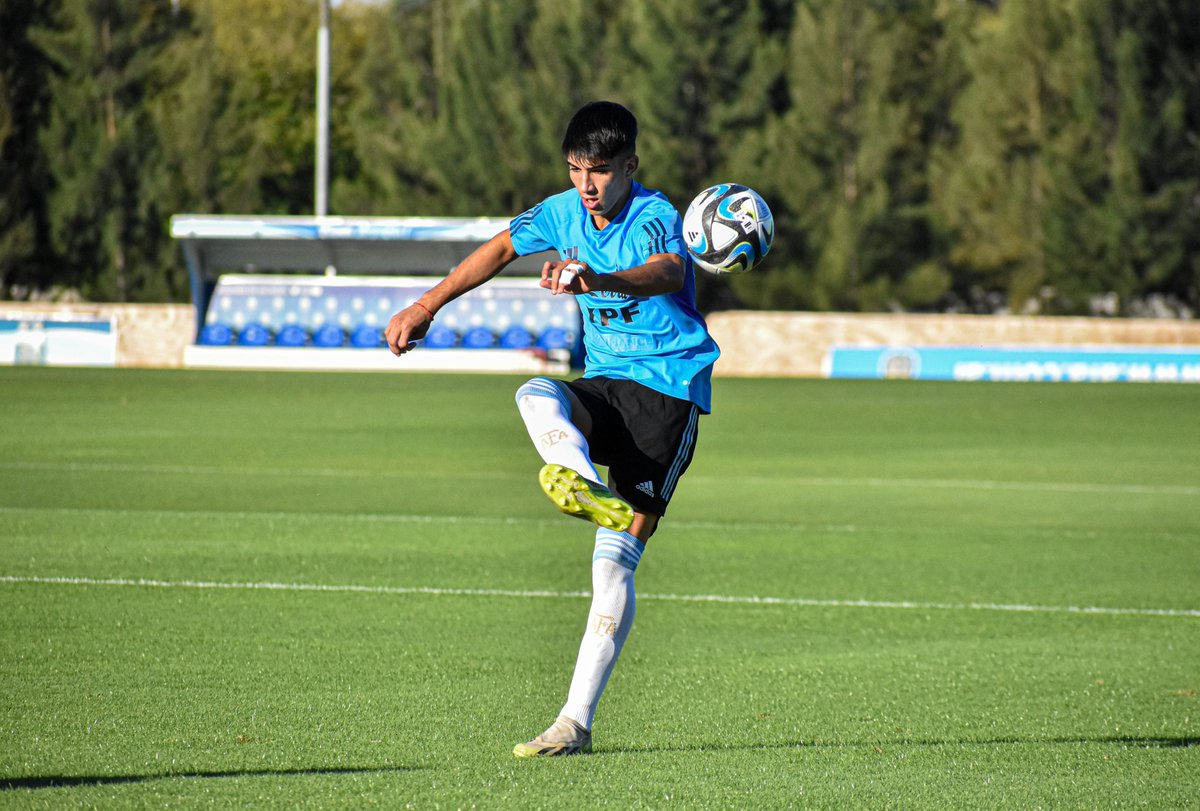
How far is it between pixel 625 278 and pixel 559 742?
1.44 metres

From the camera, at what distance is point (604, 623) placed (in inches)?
207

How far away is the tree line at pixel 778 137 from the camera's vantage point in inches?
1785

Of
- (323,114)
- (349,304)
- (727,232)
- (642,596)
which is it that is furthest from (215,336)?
(727,232)

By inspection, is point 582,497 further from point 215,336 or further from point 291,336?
point 215,336

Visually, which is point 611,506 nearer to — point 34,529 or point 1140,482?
point 34,529

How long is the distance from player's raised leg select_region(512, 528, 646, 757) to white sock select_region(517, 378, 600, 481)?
37cm

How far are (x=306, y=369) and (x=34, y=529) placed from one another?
25.3m

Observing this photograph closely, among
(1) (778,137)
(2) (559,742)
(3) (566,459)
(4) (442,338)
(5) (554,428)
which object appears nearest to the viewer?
(3) (566,459)

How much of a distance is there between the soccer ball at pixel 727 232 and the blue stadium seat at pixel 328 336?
3245 centimetres

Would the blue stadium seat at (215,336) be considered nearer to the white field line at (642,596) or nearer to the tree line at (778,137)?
the tree line at (778,137)

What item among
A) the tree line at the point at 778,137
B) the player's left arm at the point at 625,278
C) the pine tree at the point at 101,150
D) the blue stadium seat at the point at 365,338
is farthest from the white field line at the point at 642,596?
the pine tree at the point at 101,150

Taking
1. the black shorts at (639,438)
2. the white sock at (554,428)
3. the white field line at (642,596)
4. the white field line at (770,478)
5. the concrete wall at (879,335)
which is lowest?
the concrete wall at (879,335)

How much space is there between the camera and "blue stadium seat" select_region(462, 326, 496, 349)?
3750 centimetres

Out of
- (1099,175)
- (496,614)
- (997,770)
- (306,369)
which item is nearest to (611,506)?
(997,770)
